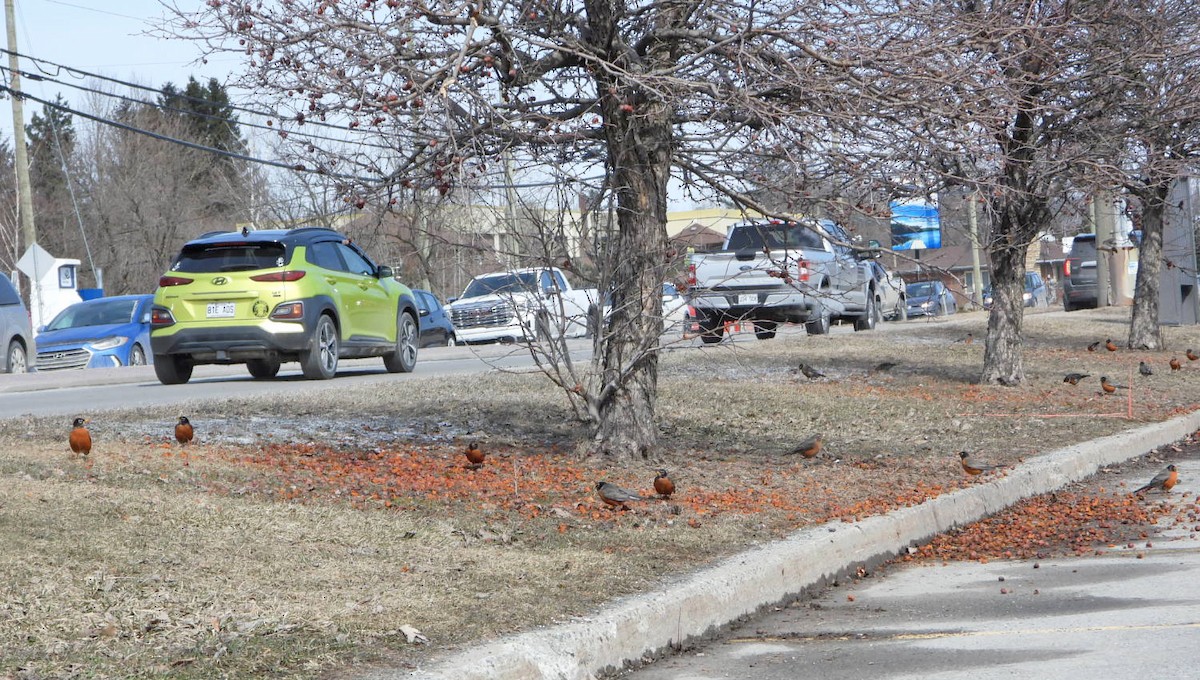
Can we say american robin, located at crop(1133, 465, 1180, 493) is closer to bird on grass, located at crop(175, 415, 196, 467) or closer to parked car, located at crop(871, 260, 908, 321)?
bird on grass, located at crop(175, 415, 196, 467)

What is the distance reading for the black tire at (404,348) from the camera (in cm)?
1895

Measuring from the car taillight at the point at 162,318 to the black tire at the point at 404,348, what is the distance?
353 centimetres

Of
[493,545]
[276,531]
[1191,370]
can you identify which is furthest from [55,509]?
[1191,370]

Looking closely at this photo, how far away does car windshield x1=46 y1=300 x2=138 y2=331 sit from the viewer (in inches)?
960

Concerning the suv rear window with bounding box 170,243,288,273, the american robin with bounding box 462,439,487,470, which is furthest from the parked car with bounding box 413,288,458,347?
the american robin with bounding box 462,439,487,470

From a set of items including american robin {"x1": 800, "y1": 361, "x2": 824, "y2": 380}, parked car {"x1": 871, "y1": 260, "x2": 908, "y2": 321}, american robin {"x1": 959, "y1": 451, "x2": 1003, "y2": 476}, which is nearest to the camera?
american robin {"x1": 959, "y1": 451, "x2": 1003, "y2": 476}

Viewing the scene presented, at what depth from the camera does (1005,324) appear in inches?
624

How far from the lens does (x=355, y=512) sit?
7.25m

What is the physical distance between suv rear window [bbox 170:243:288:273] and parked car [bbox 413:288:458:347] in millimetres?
12682

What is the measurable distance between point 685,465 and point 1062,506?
253 centimetres

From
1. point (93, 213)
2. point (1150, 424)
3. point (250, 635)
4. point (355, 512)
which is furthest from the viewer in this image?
point (93, 213)

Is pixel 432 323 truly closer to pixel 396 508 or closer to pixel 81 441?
pixel 81 441

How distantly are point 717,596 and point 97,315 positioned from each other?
20.8 meters

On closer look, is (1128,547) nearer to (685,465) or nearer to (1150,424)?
(685,465)
